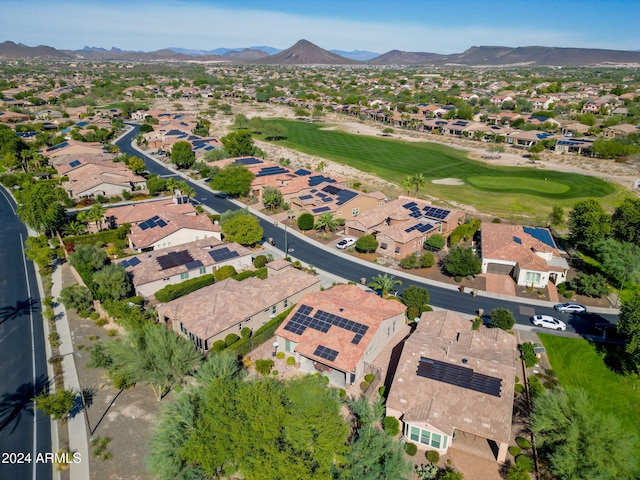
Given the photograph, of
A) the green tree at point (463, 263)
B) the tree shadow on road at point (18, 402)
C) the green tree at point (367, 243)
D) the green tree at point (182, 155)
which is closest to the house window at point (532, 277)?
the green tree at point (463, 263)

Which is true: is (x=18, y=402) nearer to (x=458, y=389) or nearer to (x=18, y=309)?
(x=18, y=309)

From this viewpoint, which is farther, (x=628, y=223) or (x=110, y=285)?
(x=628, y=223)

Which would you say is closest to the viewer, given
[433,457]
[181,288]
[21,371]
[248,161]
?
[433,457]

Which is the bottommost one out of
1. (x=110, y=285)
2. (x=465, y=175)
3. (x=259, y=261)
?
(x=259, y=261)

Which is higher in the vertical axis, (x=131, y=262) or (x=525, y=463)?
(x=131, y=262)

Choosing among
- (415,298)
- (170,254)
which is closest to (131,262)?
(170,254)

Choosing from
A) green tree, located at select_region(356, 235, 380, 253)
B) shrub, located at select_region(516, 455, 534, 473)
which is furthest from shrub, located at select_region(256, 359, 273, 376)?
green tree, located at select_region(356, 235, 380, 253)

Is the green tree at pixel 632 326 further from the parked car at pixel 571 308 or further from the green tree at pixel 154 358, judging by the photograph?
the green tree at pixel 154 358
